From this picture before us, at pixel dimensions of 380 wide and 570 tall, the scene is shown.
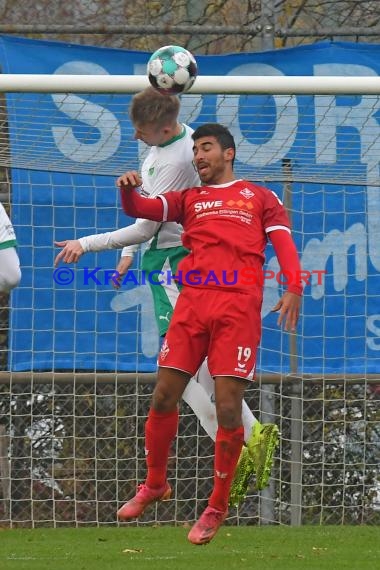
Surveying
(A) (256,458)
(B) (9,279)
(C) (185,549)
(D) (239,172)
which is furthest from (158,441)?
A: (D) (239,172)

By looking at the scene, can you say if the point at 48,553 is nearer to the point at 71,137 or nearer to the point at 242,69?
the point at 71,137

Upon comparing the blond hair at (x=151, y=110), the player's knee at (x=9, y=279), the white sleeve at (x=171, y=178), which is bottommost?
the player's knee at (x=9, y=279)

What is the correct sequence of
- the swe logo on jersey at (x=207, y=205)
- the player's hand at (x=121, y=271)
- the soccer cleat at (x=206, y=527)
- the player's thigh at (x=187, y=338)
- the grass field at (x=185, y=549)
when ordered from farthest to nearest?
the grass field at (x=185, y=549)
the player's hand at (x=121, y=271)
the swe logo on jersey at (x=207, y=205)
the player's thigh at (x=187, y=338)
the soccer cleat at (x=206, y=527)

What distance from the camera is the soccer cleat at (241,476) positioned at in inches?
243

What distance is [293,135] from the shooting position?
29.1ft

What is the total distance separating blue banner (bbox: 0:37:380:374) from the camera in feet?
28.9

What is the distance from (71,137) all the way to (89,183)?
40 centimetres

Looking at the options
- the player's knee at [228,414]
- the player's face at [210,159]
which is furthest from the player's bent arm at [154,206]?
the player's knee at [228,414]

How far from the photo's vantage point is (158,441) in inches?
242

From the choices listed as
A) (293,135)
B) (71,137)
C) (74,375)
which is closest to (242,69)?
A: (293,135)

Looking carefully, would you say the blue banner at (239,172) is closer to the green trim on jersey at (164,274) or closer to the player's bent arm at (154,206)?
the green trim on jersey at (164,274)

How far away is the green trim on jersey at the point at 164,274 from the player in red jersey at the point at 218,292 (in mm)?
247

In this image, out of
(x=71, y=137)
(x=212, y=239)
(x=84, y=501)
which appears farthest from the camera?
(x=84, y=501)

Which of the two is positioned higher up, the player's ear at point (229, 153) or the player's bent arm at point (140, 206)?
the player's ear at point (229, 153)
